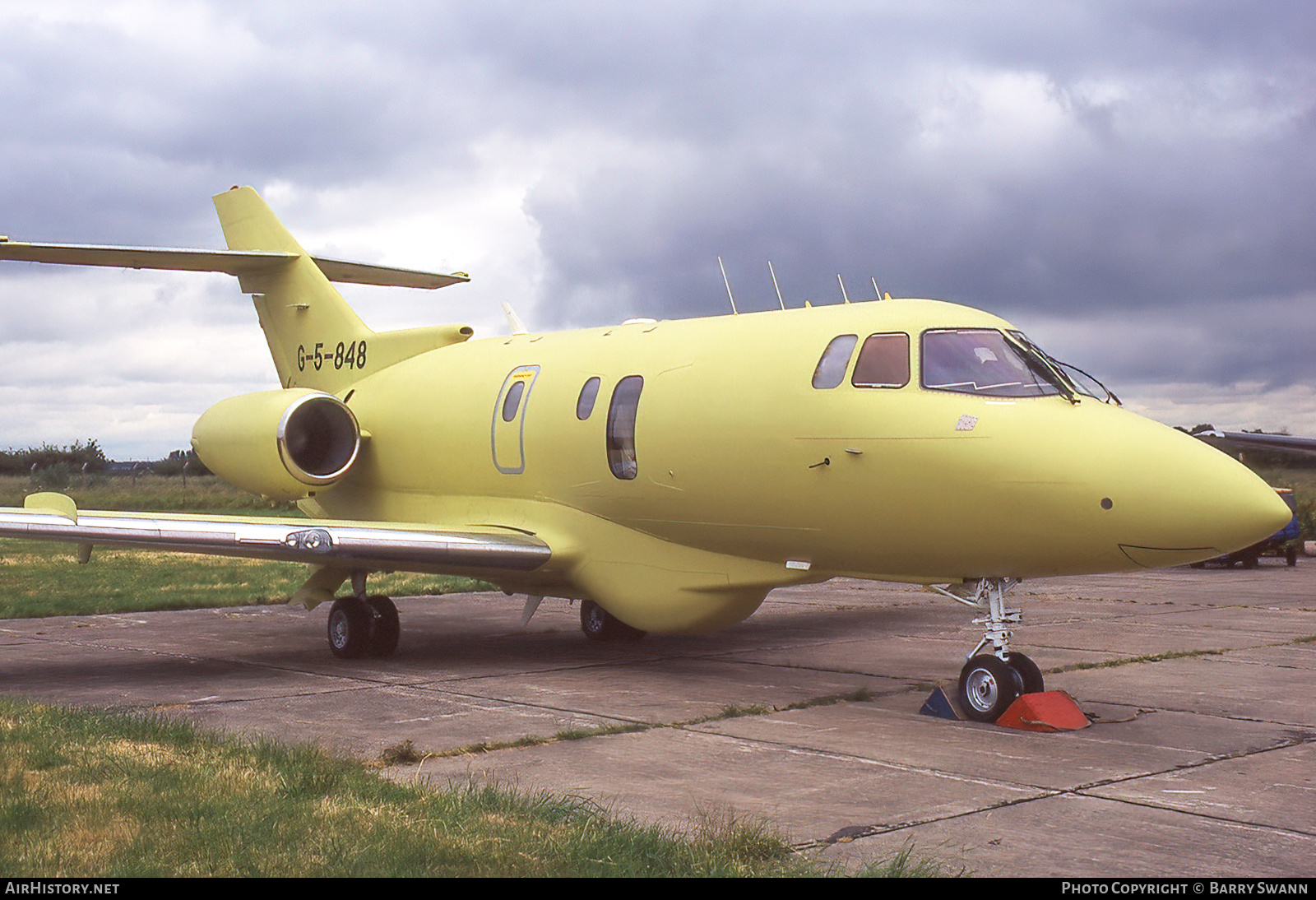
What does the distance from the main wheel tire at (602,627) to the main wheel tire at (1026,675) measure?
5596mm

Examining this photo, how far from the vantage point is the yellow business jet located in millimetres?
8102

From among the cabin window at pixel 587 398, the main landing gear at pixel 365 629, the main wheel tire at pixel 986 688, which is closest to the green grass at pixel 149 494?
the main landing gear at pixel 365 629

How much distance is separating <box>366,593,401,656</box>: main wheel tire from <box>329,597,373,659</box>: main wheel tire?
0.14 feet

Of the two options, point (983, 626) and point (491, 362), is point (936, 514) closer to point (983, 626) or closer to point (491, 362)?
point (983, 626)

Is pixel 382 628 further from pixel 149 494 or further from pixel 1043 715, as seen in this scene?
pixel 149 494

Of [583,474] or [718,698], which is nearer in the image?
[718,698]

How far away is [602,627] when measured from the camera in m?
13.8

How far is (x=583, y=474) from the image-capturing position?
37.2ft

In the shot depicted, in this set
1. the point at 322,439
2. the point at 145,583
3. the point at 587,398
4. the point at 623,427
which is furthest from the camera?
the point at 145,583

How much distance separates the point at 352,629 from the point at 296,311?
5.61 metres

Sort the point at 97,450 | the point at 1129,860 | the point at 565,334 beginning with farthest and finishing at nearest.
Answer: the point at 97,450 < the point at 565,334 < the point at 1129,860

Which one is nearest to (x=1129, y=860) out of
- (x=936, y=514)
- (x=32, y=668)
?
(x=936, y=514)

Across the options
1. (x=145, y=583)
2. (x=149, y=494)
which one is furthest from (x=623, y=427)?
(x=149, y=494)

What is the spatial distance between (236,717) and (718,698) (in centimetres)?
367
